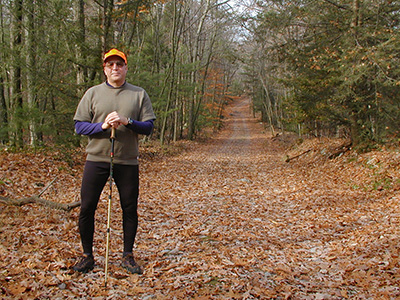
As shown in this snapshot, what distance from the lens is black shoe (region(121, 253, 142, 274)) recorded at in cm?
384

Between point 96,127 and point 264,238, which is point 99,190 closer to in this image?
point 96,127

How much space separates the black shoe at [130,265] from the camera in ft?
12.6

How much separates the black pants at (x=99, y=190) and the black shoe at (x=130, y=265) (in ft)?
0.91

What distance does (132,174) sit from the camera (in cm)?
367

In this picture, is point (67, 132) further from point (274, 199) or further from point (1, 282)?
point (1, 282)

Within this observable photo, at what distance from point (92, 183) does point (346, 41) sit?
9222 millimetres

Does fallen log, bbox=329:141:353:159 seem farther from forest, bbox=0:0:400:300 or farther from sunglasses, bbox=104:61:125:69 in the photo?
sunglasses, bbox=104:61:125:69

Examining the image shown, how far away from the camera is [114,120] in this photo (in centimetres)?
333

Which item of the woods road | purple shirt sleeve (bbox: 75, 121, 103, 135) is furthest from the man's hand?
the woods road

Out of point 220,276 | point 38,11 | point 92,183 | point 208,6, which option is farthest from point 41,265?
point 208,6

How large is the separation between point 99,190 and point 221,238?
102 inches

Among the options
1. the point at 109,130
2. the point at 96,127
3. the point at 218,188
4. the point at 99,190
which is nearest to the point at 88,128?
the point at 96,127

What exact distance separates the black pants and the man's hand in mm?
456

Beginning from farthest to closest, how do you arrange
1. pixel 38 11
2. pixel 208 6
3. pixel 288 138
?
pixel 288 138 < pixel 208 6 < pixel 38 11
